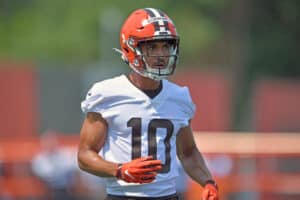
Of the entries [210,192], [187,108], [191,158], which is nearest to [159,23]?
[187,108]

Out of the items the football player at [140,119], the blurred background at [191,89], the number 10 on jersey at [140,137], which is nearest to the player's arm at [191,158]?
the football player at [140,119]

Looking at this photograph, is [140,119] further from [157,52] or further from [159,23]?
[159,23]

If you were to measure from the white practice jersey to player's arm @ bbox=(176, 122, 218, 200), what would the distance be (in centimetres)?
19

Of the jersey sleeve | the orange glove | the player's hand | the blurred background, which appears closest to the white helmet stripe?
the jersey sleeve

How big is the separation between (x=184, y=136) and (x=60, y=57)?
35060 millimetres

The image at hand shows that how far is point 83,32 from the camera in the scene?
40.9 m

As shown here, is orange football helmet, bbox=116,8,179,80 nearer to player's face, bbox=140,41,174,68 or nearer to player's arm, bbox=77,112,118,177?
player's face, bbox=140,41,174,68

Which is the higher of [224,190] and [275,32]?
[275,32]

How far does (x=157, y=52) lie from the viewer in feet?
22.0

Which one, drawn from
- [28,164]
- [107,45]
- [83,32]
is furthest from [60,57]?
[28,164]

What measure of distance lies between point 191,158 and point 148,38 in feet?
2.50

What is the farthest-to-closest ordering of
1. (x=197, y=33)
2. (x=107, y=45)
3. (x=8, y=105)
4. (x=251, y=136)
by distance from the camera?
(x=197, y=33) → (x=107, y=45) → (x=8, y=105) → (x=251, y=136)

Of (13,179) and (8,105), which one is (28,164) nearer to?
(13,179)

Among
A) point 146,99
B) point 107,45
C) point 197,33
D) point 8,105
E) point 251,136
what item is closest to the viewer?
point 146,99
